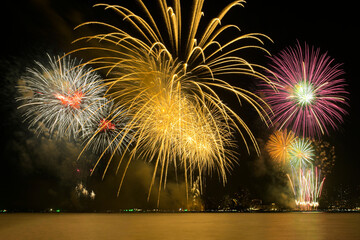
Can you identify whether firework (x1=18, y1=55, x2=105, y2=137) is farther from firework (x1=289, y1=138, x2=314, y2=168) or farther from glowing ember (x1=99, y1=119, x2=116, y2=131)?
firework (x1=289, y1=138, x2=314, y2=168)

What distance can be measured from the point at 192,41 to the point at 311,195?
27.9 meters

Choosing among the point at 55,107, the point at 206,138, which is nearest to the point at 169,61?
the point at 206,138

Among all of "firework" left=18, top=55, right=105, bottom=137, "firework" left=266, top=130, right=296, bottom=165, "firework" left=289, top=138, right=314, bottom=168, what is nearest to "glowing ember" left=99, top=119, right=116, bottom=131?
"firework" left=18, top=55, right=105, bottom=137

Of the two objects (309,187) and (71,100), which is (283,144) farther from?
(71,100)

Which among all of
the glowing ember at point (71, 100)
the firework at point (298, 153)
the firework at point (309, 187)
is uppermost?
the glowing ember at point (71, 100)

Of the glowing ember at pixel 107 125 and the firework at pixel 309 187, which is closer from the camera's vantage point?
the glowing ember at pixel 107 125

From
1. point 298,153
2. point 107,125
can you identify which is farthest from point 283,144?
point 107,125

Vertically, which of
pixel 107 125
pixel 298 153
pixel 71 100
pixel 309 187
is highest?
pixel 71 100

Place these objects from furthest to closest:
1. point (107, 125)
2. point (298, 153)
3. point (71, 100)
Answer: point (298, 153) < point (107, 125) < point (71, 100)

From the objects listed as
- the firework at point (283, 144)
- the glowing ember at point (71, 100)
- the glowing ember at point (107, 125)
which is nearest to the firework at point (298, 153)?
the firework at point (283, 144)

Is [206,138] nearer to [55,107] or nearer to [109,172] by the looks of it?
[55,107]

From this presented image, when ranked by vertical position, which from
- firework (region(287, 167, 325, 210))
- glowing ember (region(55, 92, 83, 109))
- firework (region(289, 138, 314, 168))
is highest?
glowing ember (region(55, 92, 83, 109))

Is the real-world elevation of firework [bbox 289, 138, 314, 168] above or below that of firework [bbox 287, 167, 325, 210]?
above

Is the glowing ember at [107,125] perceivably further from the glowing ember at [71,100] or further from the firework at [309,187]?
the firework at [309,187]
